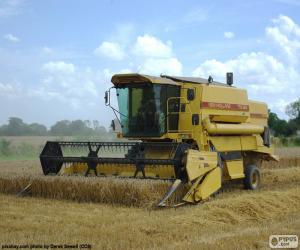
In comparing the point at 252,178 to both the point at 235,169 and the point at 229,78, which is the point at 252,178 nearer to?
the point at 235,169

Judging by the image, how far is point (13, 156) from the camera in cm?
2652

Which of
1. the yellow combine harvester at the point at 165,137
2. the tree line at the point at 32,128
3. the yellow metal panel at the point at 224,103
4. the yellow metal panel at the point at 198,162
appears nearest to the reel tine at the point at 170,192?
the yellow metal panel at the point at 198,162

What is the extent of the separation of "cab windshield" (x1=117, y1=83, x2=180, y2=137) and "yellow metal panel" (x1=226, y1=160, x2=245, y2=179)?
1.53 metres

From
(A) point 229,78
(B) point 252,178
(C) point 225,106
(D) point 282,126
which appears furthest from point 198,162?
(D) point 282,126

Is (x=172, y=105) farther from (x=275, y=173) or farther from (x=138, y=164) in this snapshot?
(x=275, y=173)

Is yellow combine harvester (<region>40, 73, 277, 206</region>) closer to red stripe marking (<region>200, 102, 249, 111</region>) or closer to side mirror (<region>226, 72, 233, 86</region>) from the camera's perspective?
red stripe marking (<region>200, 102, 249, 111</region>)

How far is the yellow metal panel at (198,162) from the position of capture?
29.7 feet

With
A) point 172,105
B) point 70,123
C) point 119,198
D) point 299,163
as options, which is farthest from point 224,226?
point 70,123

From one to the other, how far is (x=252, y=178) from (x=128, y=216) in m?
5.05

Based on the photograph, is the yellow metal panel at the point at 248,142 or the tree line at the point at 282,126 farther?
the tree line at the point at 282,126

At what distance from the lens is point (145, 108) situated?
10562 millimetres

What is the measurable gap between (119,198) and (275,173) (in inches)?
264

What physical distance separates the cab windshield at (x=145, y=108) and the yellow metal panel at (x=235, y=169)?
5.02 feet

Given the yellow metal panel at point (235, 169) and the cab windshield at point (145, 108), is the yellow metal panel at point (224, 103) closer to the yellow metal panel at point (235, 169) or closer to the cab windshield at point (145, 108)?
the cab windshield at point (145, 108)
